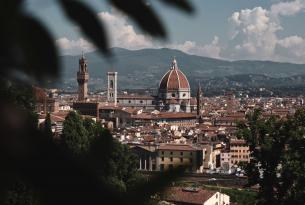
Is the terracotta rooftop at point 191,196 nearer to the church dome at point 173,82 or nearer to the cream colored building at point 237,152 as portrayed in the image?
the cream colored building at point 237,152

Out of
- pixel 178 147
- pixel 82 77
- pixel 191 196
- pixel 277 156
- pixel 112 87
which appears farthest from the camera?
pixel 112 87

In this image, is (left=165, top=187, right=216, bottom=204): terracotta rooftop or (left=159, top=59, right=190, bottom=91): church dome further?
(left=159, top=59, right=190, bottom=91): church dome

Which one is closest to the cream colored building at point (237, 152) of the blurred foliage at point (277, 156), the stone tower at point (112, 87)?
the blurred foliage at point (277, 156)

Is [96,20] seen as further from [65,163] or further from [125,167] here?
[125,167]

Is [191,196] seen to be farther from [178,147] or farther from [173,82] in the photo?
[173,82]

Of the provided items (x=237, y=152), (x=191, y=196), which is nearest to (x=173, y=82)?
(x=237, y=152)

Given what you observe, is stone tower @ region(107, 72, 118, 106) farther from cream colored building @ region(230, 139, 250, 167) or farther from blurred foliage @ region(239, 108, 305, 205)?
blurred foliage @ region(239, 108, 305, 205)

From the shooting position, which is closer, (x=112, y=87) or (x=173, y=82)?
(x=173, y=82)

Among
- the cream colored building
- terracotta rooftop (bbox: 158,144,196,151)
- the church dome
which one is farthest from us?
the church dome

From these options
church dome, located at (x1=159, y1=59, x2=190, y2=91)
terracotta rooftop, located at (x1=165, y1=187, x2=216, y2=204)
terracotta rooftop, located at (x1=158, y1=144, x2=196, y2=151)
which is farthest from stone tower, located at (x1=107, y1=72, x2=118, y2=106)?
terracotta rooftop, located at (x1=165, y1=187, x2=216, y2=204)
